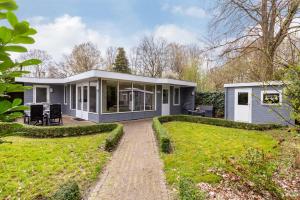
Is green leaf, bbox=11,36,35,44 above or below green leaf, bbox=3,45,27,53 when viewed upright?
above

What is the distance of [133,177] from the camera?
4.75 m

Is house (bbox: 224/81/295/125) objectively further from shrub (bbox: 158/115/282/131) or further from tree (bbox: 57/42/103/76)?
tree (bbox: 57/42/103/76)

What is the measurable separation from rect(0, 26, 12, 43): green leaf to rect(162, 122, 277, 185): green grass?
12.2 feet

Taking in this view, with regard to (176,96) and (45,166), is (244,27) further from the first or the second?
(45,166)

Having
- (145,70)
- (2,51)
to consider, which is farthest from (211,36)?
(145,70)

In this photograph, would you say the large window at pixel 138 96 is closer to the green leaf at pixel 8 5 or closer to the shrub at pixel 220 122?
the shrub at pixel 220 122

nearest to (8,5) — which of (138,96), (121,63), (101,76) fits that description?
(101,76)

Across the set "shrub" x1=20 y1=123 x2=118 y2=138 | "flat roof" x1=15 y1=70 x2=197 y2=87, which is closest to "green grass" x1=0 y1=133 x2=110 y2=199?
"shrub" x1=20 y1=123 x2=118 y2=138

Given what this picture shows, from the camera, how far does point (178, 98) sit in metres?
18.4

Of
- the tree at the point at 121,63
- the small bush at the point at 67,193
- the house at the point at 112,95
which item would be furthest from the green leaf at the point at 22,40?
the tree at the point at 121,63

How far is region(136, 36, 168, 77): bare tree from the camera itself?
29609 millimetres

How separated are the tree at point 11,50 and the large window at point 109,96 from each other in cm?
1158

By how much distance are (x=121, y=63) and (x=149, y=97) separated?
16435 mm

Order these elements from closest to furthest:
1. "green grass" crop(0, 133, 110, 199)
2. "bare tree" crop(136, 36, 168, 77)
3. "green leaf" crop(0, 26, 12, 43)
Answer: "green leaf" crop(0, 26, 12, 43) → "green grass" crop(0, 133, 110, 199) → "bare tree" crop(136, 36, 168, 77)
